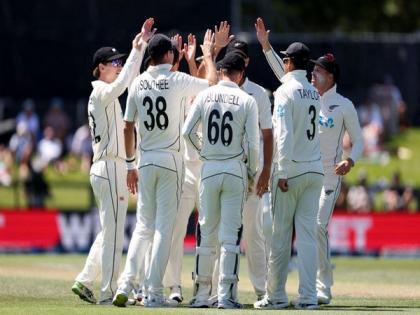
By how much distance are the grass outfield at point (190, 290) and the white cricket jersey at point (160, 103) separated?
169cm

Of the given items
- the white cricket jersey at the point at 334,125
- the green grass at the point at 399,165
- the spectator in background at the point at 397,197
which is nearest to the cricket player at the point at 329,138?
the white cricket jersey at the point at 334,125

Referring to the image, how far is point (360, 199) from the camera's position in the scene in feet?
91.1

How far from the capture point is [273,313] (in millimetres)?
A: 12414

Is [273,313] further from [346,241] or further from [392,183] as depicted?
[392,183]

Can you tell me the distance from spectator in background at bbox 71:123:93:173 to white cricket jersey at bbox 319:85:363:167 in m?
16.4

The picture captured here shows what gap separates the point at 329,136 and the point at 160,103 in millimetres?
2295

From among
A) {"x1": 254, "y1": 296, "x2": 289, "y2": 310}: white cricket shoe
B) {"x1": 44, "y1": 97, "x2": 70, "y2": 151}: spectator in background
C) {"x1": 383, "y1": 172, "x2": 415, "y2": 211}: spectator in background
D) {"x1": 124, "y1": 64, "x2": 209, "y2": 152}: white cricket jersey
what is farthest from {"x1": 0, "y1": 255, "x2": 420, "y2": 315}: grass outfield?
{"x1": 44, "y1": 97, "x2": 70, "y2": 151}: spectator in background

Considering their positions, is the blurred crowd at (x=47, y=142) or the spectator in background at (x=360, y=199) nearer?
the spectator in background at (x=360, y=199)

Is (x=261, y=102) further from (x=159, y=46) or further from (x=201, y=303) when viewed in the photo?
(x=201, y=303)

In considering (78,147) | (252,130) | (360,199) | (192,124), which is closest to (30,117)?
(78,147)

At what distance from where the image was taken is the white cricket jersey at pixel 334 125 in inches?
572

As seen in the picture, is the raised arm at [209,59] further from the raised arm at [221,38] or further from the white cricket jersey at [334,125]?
the white cricket jersey at [334,125]

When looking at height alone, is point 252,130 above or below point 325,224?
above

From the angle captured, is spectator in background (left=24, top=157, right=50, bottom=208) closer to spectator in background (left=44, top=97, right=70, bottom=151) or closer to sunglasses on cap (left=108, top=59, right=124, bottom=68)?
spectator in background (left=44, top=97, right=70, bottom=151)
